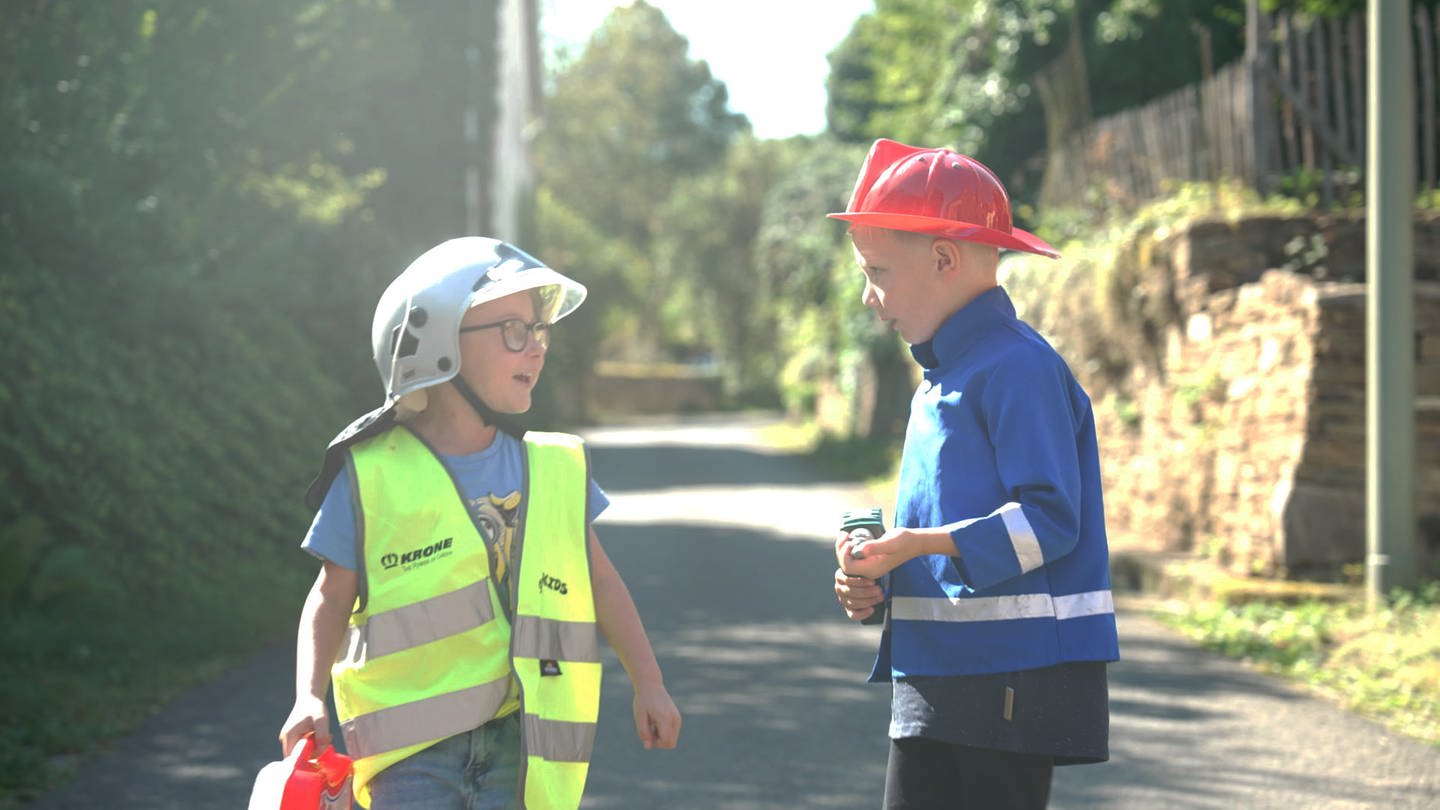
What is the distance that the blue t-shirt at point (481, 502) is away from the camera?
273 cm

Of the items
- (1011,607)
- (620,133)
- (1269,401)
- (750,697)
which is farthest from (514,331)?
(620,133)

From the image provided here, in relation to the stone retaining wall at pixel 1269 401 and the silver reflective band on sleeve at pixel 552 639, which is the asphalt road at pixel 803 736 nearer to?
the stone retaining wall at pixel 1269 401

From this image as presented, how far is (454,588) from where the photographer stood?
2750 mm

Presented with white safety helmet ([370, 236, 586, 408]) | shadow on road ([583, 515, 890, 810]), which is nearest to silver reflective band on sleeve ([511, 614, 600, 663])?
white safety helmet ([370, 236, 586, 408])

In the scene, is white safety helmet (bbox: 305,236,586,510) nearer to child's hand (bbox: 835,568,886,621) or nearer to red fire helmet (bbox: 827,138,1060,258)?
red fire helmet (bbox: 827,138,1060,258)

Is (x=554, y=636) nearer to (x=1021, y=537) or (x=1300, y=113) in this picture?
(x=1021, y=537)

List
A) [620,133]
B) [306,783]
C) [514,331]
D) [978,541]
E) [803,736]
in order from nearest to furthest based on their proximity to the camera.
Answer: [306,783] < [978,541] < [514,331] < [803,736] < [620,133]

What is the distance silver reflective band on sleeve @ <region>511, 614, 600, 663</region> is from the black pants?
57 centimetres

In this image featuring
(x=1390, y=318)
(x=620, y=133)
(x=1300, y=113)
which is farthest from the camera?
(x=620, y=133)

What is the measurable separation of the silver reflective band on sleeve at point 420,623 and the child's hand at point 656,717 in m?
0.33

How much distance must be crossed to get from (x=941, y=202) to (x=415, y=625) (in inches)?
45.5

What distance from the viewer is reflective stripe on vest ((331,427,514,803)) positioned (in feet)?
8.95

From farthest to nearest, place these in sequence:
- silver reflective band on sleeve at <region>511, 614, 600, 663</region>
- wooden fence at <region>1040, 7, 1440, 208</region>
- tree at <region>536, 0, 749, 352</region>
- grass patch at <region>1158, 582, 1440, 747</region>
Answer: tree at <region>536, 0, 749, 352</region>
wooden fence at <region>1040, 7, 1440, 208</region>
grass patch at <region>1158, 582, 1440, 747</region>
silver reflective band on sleeve at <region>511, 614, 600, 663</region>

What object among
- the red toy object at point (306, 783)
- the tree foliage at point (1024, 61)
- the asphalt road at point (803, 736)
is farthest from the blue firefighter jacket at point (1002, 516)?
the tree foliage at point (1024, 61)
